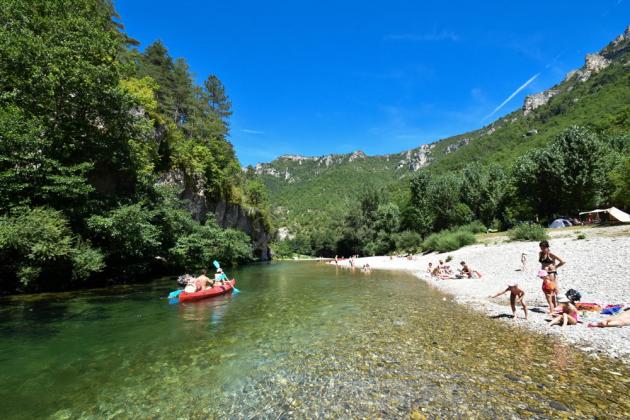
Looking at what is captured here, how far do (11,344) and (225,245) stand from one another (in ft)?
93.8

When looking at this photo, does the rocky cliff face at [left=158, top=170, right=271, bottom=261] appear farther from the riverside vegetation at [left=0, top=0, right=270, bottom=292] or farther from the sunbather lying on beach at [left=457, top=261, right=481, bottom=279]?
the sunbather lying on beach at [left=457, top=261, right=481, bottom=279]

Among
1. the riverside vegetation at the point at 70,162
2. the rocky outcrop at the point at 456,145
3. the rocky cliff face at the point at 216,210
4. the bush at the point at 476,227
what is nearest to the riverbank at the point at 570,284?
the riverside vegetation at the point at 70,162

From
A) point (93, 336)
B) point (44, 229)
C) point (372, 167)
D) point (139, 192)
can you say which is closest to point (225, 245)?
point (139, 192)

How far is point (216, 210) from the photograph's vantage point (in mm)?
47531

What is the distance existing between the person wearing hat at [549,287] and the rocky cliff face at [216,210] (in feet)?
94.9

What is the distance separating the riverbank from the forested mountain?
92.8ft

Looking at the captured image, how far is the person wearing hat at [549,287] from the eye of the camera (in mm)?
10312

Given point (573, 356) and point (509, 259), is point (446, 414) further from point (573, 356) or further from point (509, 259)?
point (509, 259)

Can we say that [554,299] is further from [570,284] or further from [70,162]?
[70,162]

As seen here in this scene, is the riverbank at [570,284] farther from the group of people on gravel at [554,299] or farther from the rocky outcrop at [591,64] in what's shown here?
the rocky outcrop at [591,64]

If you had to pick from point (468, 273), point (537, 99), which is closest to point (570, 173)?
point (468, 273)

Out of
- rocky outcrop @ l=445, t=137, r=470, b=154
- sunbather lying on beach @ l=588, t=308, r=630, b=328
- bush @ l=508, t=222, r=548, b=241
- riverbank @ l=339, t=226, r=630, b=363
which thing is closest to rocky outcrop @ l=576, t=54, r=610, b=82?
rocky outcrop @ l=445, t=137, r=470, b=154

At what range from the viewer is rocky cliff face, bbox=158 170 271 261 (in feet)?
121

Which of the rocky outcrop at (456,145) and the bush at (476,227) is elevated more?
the rocky outcrop at (456,145)
